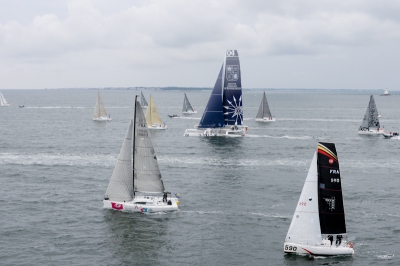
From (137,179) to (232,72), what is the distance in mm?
67029

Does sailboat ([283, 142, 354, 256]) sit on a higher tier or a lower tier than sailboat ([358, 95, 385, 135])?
lower

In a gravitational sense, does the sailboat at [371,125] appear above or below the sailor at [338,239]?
above

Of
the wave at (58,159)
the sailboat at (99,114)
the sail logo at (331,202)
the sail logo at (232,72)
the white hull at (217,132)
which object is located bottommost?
the sail logo at (331,202)

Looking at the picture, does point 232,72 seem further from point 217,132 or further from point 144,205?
point 144,205

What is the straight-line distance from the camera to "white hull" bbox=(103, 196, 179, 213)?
4678cm

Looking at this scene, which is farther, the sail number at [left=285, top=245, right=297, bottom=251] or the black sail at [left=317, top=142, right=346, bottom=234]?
the sail number at [left=285, top=245, right=297, bottom=251]

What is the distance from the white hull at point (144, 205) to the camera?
1842 inches

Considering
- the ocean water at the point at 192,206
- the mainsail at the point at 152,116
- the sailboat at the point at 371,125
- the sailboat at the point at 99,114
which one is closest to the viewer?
the ocean water at the point at 192,206

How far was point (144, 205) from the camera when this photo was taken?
47.0 metres

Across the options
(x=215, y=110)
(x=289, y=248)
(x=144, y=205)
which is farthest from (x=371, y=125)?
(x=289, y=248)

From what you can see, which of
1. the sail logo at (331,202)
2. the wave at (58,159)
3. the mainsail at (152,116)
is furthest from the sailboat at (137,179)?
the mainsail at (152,116)

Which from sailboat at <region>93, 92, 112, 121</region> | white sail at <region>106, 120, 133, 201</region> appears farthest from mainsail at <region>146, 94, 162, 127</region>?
white sail at <region>106, 120, 133, 201</region>

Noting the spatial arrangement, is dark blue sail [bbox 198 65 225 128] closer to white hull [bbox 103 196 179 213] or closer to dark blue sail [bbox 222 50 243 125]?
dark blue sail [bbox 222 50 243 125]

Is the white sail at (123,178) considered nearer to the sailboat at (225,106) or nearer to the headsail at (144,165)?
the headsail at (144,165)
